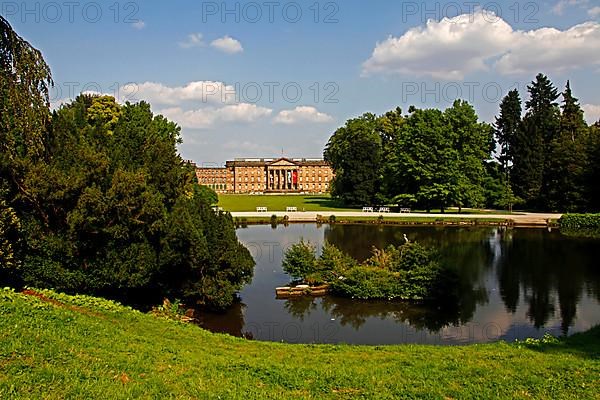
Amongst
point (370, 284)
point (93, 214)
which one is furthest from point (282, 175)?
point (93, 214)

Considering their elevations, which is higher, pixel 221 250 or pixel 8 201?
pixel 8 201

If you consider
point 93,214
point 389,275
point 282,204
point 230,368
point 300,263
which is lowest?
point 389,275

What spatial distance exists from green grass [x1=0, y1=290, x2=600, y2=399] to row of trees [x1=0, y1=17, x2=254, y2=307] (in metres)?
4.24

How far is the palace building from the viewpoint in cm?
12862

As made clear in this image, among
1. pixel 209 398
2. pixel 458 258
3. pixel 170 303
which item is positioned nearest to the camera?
pixel 209 398

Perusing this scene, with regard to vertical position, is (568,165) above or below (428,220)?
above

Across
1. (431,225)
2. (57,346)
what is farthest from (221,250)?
(431,225)

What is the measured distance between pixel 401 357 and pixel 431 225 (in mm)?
36327

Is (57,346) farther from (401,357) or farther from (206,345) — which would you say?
(401,357)

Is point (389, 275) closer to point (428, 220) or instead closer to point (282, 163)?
point (428, 220)

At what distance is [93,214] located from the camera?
14.0 meters

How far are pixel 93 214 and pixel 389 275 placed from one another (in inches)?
430

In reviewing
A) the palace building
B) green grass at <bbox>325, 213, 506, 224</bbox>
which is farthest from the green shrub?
the palace building

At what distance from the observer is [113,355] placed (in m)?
7.25
